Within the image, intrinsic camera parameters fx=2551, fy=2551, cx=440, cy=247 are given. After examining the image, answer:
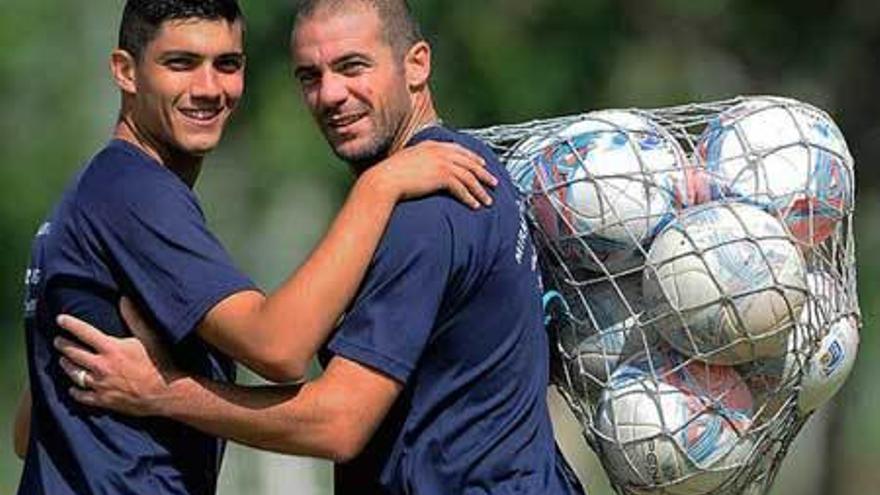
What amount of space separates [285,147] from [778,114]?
12.4m

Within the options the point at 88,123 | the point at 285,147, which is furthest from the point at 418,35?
the point at 88,123

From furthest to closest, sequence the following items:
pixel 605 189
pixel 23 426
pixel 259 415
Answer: pixel 23 426, pixel 605 189, pixel 259 415

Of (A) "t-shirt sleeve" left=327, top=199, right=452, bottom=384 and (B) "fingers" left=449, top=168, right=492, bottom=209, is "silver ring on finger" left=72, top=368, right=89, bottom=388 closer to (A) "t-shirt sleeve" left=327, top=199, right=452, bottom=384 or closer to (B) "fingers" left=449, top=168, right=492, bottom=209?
(A) "t-shirt sleeve" left=327, top=199, right=452, bottom=384

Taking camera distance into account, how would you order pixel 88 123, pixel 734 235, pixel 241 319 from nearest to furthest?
pixel 241 319 < pixel 734 235 < pixel 88 123

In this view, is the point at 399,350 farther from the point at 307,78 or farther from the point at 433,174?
the point at 307,78

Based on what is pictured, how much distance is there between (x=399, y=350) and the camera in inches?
214

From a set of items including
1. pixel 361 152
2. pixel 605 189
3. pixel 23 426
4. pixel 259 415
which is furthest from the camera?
pixel 23 426

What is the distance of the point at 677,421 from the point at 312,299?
0.98m

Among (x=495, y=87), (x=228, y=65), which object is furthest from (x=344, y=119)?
(x=495, y=87)

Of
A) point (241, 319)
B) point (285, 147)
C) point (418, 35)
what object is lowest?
point (285, 147)

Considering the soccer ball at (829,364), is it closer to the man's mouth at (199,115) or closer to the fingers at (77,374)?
the man's mouth at (199,115)

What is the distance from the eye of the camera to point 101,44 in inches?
783

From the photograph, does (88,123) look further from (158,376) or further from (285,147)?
(158,376)

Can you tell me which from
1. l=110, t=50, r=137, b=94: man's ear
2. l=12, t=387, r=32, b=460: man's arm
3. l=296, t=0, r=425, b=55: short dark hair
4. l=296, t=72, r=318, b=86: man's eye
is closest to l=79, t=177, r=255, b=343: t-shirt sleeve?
l=110, t=50, r=137, b=94: man's ear
